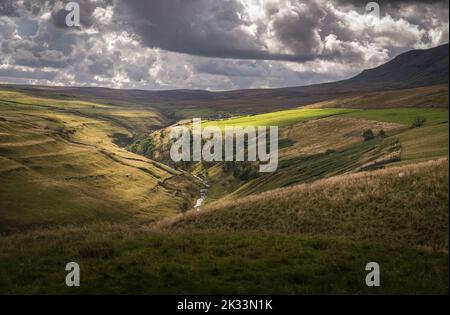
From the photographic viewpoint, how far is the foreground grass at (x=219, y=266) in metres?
19.5

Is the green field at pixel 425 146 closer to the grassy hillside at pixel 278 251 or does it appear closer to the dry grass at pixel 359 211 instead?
the dry grass at pixel 359 211

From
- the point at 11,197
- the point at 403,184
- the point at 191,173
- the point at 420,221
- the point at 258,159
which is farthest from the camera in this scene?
the point at 191,173

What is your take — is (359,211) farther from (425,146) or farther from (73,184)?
(73,184)

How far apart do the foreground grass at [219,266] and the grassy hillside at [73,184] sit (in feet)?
253

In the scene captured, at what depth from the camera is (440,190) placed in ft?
112

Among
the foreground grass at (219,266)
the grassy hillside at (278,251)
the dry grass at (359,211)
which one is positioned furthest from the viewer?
the dry grass at (359,211)

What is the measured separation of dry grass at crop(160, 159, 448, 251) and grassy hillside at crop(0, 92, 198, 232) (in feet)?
231

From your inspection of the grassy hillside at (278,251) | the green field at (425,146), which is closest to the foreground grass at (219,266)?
the grassy hillside at (278,251)

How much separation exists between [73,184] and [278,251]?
119865 millimetres

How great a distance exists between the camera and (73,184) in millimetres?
134625

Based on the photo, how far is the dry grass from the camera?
29.2 metres

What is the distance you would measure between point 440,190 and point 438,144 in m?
34.8
